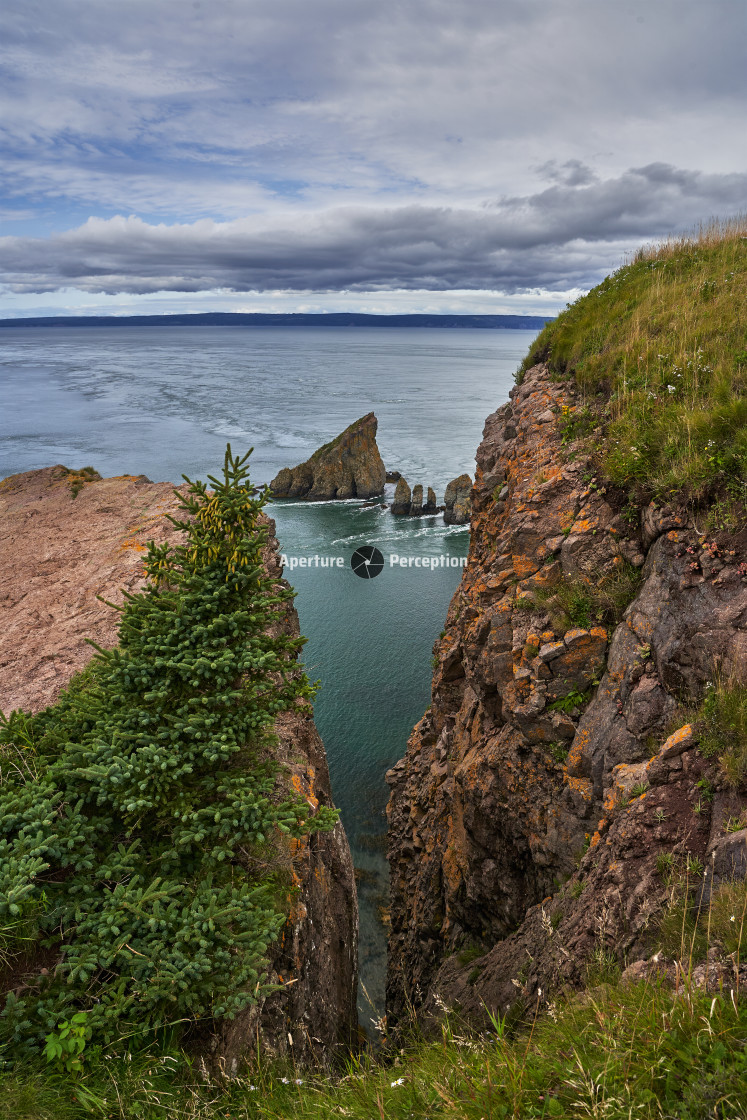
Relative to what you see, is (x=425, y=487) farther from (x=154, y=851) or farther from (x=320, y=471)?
(x=154, y=851)

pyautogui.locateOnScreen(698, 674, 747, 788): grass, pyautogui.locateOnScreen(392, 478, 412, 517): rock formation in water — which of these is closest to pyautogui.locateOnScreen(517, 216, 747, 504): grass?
pyautogui.locateOnScreen(698, 674, 747, 788): grass

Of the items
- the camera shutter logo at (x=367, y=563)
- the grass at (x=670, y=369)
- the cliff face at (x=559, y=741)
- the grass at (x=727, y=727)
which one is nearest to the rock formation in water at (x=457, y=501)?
the camera shutter logo at (x=367, y=563)

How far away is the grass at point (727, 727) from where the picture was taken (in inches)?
221

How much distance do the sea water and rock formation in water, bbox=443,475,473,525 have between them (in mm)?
1580

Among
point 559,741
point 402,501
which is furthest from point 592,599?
point 402,501

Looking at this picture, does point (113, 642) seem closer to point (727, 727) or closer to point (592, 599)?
point (592, 599)

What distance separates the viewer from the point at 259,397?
145 metres

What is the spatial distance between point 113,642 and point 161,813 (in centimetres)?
547

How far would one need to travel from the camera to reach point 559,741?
363 inches

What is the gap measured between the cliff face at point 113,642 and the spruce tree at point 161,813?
891mm

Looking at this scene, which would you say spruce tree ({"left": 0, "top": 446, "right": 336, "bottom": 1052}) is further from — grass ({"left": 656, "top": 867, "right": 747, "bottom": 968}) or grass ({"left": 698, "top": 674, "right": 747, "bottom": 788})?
grass ({"left": 698, "top": 674, "right": 747, "bottom": 788})

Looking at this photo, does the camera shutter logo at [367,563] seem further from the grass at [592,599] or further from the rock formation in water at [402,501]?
the grass at [592,599]

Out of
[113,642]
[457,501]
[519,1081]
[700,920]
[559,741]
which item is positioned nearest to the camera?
[519,1081]

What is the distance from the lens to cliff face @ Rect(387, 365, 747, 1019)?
628cm
